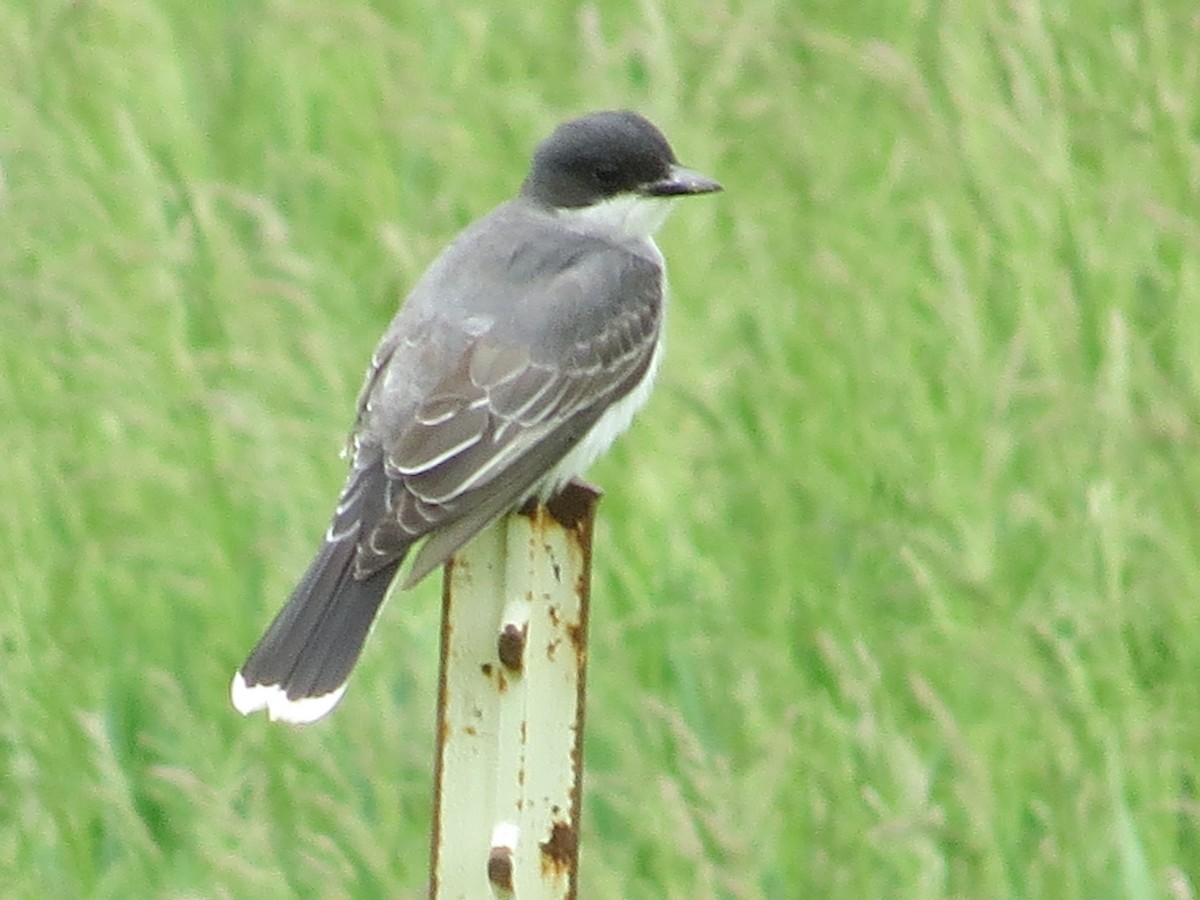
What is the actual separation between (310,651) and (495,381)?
0.95 meters

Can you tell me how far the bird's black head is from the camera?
5012 millimetres

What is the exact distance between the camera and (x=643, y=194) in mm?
5094

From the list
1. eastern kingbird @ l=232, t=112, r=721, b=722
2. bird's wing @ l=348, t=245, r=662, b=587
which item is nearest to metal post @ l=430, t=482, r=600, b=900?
eastern kingbird @ l=232, t=112, r=721, b=722

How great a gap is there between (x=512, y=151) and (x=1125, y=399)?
201cm

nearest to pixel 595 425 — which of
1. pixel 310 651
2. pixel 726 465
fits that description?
pixel 726 465

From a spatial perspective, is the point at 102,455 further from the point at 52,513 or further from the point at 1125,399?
the point at 1125,399

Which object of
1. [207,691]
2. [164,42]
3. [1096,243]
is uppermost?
[164,42]

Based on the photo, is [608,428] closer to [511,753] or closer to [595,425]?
[595,425]

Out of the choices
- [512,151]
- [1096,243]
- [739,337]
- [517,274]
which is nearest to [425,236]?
[512,151]

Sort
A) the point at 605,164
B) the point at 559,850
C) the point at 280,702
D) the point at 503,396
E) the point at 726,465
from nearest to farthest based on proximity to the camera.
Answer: the point at 559,850
the point at 280,702
the point at 503,396
the point at 726,465
the point at 605,164

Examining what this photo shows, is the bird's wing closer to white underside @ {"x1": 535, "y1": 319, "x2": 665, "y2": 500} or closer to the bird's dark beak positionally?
white underside @ {"x1": 535, "y1": 319, "x2": 665, "y2": 500}

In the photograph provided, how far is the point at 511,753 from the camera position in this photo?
274 cm

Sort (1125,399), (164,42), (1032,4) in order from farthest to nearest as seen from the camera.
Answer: (164,42)
(1032,4)
(1125,399)

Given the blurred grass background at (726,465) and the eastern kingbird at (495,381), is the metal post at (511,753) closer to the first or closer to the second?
the eastern kingbird at (495,381)
